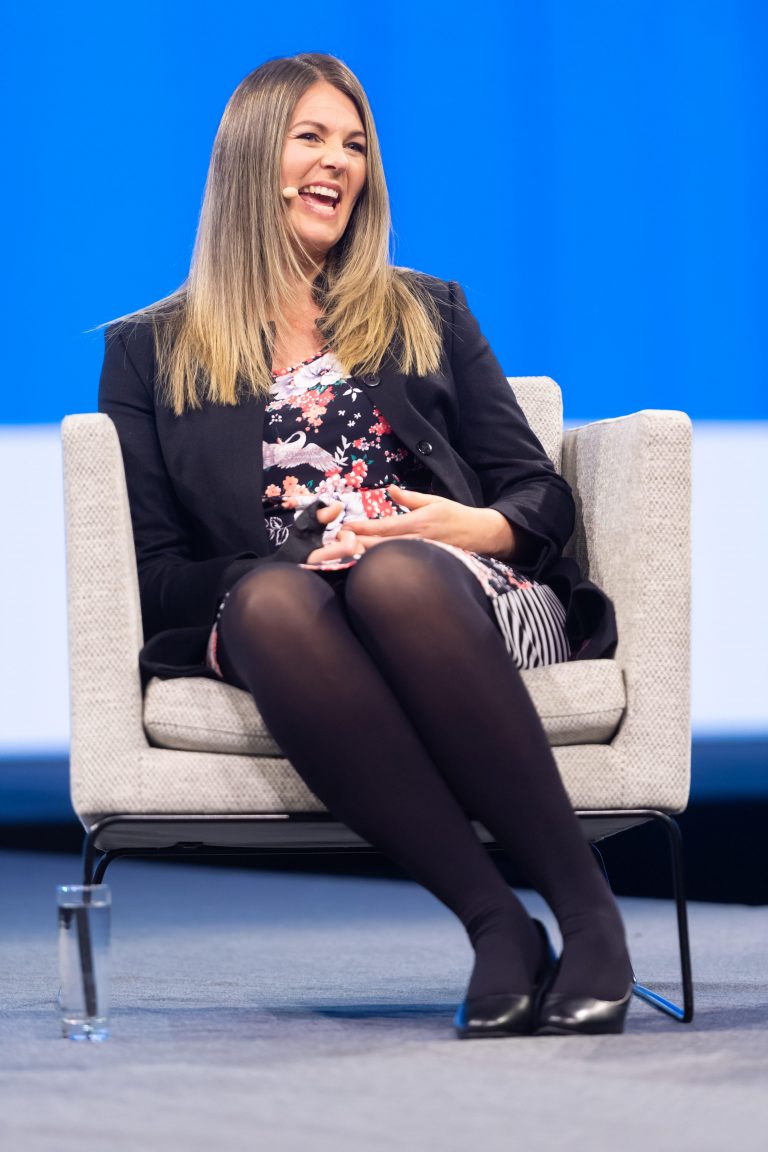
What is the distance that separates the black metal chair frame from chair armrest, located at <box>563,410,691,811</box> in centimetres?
5

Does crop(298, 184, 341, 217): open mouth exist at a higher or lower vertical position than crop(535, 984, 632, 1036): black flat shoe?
higher

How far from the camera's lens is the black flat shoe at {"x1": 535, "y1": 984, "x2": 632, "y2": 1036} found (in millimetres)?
1270

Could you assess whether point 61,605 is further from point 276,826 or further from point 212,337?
point 276,826

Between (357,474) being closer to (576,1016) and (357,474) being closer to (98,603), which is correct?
(98,603)

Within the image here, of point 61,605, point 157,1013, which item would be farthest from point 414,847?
point 61,605

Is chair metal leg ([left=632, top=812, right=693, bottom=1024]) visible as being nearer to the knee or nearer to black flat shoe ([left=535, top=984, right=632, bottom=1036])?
black flat shoe ([left=535, top=984, right=632, bottom=1036])

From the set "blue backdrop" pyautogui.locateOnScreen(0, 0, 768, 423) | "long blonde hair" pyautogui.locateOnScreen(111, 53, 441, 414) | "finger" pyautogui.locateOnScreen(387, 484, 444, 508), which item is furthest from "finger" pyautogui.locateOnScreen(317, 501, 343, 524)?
"blue backdrop" pyautogui.locateOnScreen(0, 0, 768, 423)

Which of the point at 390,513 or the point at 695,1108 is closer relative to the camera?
the point at 695,1108

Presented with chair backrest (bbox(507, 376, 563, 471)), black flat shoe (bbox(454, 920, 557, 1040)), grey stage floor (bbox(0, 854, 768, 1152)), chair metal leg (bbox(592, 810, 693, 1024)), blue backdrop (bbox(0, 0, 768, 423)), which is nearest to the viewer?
grey stage floor (bbox(0, 854, 768, 1152))

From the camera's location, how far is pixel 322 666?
1.36 meters

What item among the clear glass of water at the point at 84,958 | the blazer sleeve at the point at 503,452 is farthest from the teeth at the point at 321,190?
the clear glass of water at the point at 84,958

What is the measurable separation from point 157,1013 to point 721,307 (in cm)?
240

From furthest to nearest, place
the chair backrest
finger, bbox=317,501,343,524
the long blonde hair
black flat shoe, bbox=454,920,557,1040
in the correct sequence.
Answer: the chair backrest < the long blonde hair < finger, bbox=317,501,343,524 < black flat shoe, bbox=454,920,557,1040

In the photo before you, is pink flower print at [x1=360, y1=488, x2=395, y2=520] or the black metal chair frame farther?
pink flower print at [x1=360, y1=488, x2=395, y2=520]
